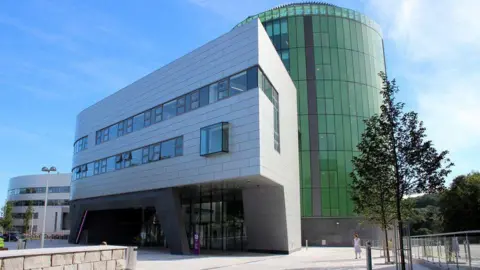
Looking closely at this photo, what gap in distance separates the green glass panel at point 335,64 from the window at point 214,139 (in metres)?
24.4

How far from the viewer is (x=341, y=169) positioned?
138ft

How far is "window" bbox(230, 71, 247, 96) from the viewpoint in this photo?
2315 centimetres

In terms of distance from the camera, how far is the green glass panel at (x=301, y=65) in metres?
44.5

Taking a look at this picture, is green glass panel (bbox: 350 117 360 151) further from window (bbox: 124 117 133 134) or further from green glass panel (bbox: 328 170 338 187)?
window (bbox: 124 117 133 134)

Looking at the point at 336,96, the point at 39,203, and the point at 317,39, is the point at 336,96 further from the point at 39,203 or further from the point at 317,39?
the point at 39,203

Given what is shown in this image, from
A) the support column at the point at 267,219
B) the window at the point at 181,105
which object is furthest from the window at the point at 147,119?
the support column at the point at 267,219

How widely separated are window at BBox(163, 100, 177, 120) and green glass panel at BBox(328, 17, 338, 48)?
24118mm

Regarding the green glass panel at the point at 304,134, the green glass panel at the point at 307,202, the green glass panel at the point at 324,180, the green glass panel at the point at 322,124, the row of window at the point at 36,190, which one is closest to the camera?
the green glass panel at the point at 307,202

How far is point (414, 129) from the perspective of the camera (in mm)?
14141

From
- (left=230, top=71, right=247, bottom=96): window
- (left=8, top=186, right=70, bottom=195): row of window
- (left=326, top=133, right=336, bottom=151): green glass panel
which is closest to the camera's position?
(left=230, top=71, right=247, bottom=96): window

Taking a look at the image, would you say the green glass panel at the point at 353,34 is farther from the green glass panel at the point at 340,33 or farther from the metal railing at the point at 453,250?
the metal railing at the point at 453,250

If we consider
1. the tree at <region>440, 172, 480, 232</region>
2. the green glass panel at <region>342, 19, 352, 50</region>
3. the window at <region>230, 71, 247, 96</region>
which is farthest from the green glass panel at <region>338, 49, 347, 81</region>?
the window at <region>230, 71, 247, 96</region>

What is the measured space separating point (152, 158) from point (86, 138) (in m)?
14.3

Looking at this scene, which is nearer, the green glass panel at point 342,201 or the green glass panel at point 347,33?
the green glass panel at point 342,201
